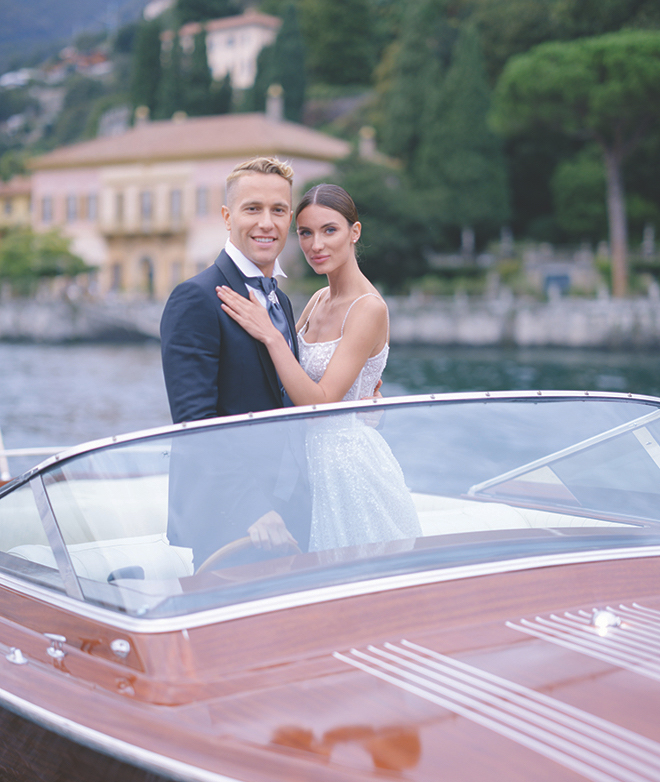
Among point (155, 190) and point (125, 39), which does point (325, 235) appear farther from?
point (125, 39)

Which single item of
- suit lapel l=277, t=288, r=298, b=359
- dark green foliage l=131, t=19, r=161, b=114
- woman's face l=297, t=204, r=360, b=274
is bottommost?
suit lapel l=277, t=288, r=298, b=359

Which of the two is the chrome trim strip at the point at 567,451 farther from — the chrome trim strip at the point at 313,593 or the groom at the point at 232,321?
the groom at the point at 232,321

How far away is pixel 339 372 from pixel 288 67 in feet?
190

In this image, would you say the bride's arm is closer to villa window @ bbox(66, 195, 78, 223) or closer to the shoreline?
the shoreline

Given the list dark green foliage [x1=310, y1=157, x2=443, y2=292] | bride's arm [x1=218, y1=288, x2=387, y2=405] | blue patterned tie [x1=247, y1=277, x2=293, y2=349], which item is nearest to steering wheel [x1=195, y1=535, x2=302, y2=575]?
bride's arm [x1=218, y1=288, x2=387, y2=405]

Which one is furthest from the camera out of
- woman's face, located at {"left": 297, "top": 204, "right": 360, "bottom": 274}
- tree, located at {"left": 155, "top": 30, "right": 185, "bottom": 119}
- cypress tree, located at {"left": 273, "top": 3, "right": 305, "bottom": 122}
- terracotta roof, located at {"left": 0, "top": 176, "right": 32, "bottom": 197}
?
tree, located at {"left": 155, "top": 30, "right": 185, "bottom": 119}

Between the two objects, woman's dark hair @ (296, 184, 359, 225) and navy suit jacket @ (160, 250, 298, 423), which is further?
woman's dark hair @ (296, 184, 359, 225)

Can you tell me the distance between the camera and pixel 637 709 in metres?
1.41

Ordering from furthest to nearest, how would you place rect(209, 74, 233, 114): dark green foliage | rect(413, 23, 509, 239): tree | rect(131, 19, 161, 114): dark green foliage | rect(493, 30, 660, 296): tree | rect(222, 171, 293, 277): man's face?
rect(131, 19, 161, 114): dark green foliage, rect(209, 74, 233, 114): dark green foliage, rect(413, 23, 509, 239): tree, rect(493, 30, 660, 296): tree, rect(222, 171, 293, 277): man's face

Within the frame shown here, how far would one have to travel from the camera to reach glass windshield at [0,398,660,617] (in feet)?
5.95

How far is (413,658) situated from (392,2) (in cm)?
6965

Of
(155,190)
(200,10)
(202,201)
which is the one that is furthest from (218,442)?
(200,10)

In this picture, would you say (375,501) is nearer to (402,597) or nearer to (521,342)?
(402,597)

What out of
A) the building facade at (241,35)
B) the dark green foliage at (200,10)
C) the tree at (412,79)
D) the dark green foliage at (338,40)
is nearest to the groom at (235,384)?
the tree at (412,79)
